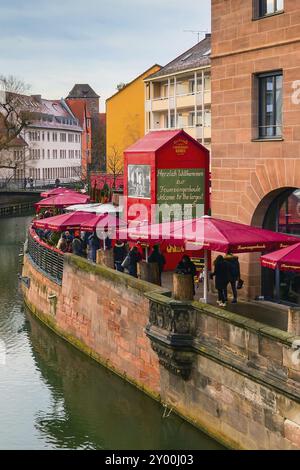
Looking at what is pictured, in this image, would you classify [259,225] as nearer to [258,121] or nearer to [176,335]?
[258,121]

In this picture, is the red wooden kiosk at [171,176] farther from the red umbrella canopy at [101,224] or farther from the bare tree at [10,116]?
the bare tree at [10,116]

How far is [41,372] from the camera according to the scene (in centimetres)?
2262

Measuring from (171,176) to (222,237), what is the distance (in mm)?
8908

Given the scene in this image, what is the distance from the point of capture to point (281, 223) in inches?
824

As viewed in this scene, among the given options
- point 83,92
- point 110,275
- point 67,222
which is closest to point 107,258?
point 110,275

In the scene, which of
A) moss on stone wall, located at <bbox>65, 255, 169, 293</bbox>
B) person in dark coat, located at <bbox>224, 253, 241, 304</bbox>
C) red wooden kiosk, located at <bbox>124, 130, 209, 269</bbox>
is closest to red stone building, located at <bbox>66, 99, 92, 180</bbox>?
red wooden kiosk, located at <bbox>124, 130, 209, 269</bbox>

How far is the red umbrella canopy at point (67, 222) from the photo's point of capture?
26.2 m

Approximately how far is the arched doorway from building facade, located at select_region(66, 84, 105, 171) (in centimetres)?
9207

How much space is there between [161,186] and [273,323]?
29.0 feet

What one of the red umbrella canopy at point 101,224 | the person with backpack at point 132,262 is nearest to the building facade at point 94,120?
the red umbrella canopy at point 101,224

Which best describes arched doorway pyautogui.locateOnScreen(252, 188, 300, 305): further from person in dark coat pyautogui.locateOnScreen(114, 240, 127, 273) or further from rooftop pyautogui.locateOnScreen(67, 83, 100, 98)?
rooftop pyautogui.locateOnScreen(67, 83, 100, 98)

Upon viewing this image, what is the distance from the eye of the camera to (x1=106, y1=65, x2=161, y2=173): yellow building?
7225cm

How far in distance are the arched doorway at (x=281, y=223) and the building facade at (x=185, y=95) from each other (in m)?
31.6
